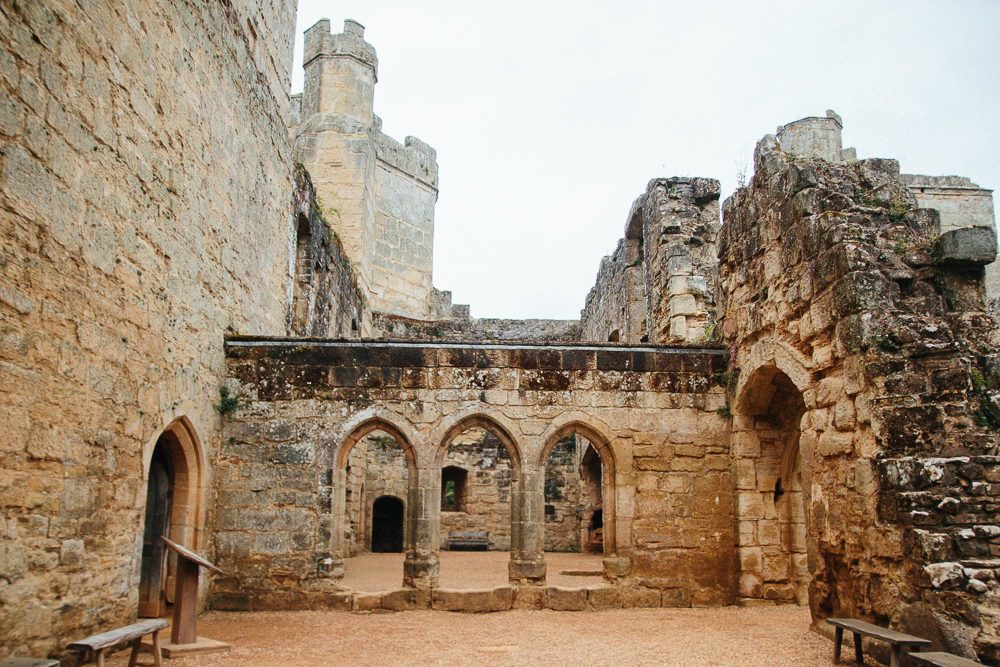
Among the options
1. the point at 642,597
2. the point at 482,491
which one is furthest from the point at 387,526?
the point at 642,597

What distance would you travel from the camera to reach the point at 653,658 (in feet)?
17.3

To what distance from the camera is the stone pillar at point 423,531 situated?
7.32m

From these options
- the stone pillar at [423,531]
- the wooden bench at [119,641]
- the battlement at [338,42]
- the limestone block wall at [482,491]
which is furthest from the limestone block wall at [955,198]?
the wooden bench at [119,641]

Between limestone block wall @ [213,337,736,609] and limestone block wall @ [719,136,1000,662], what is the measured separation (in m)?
0.76

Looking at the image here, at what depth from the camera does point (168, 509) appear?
265 inches

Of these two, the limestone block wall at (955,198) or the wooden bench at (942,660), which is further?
the limestone block wall at (955,198)

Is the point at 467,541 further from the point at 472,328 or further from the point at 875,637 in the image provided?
the point at 875,637

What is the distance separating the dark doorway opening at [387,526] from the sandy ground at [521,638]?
9.22 metres

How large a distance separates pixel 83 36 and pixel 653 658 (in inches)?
224

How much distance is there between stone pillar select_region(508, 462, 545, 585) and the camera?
24.4 ft

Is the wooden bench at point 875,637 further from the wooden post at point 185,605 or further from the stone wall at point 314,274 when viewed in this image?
the stone wall at point 314,274

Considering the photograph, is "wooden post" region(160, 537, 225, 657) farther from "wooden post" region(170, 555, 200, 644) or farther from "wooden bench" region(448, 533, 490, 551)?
"wooden bench" region(448, 533, 490, 551)

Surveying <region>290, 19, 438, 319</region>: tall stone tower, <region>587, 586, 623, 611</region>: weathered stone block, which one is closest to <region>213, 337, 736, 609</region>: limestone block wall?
<region>587, 586, 623, 611</region>: weathered stone block

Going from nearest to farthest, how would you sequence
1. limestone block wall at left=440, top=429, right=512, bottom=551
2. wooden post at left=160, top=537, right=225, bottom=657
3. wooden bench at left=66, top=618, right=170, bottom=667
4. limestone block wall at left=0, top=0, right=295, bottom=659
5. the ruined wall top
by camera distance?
wooden bench at left=66, top=618, right=170, bottom=667 → limestone block wall at left=0, top=0, right=295, bottom=659 → wooden post at left=160, top=537, right=225, bottom=657 → the ruined wall top → limestone block wall at left=440, top=429, right=512, bottom=551
